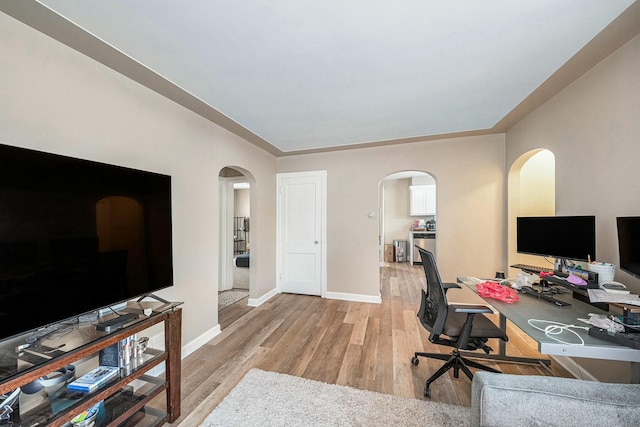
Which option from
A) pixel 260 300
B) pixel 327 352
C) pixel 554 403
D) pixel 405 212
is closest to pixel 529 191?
pixel 554 403

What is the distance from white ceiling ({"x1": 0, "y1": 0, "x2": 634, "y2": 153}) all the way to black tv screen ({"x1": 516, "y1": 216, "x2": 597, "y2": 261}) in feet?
3.96

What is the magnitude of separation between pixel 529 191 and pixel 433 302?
2.38 m

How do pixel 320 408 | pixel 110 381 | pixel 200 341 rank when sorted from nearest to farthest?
1. pixel 110 381
2. pixel 320 408
3. pixel 200 341

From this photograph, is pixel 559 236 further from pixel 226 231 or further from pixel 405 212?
pixel 405 212

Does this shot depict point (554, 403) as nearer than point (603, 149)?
Yes

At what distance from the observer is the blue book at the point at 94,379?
46.3 inches

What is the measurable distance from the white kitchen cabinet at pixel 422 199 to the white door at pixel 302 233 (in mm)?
4062

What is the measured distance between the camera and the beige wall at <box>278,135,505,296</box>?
10.8 feet

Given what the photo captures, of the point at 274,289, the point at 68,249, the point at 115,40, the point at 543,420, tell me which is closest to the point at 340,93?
the point at 115,40

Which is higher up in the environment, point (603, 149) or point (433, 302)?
A: point (603, 149)

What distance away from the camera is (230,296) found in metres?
4.08

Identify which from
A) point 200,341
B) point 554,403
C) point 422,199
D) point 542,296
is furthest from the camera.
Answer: point 422,199

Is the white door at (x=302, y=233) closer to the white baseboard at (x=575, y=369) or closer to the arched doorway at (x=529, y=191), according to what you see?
the arched doorway at (x=529, y=191)

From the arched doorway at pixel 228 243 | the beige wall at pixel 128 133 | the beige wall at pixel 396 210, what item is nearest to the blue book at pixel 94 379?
the beige wall at pixel 128 133
